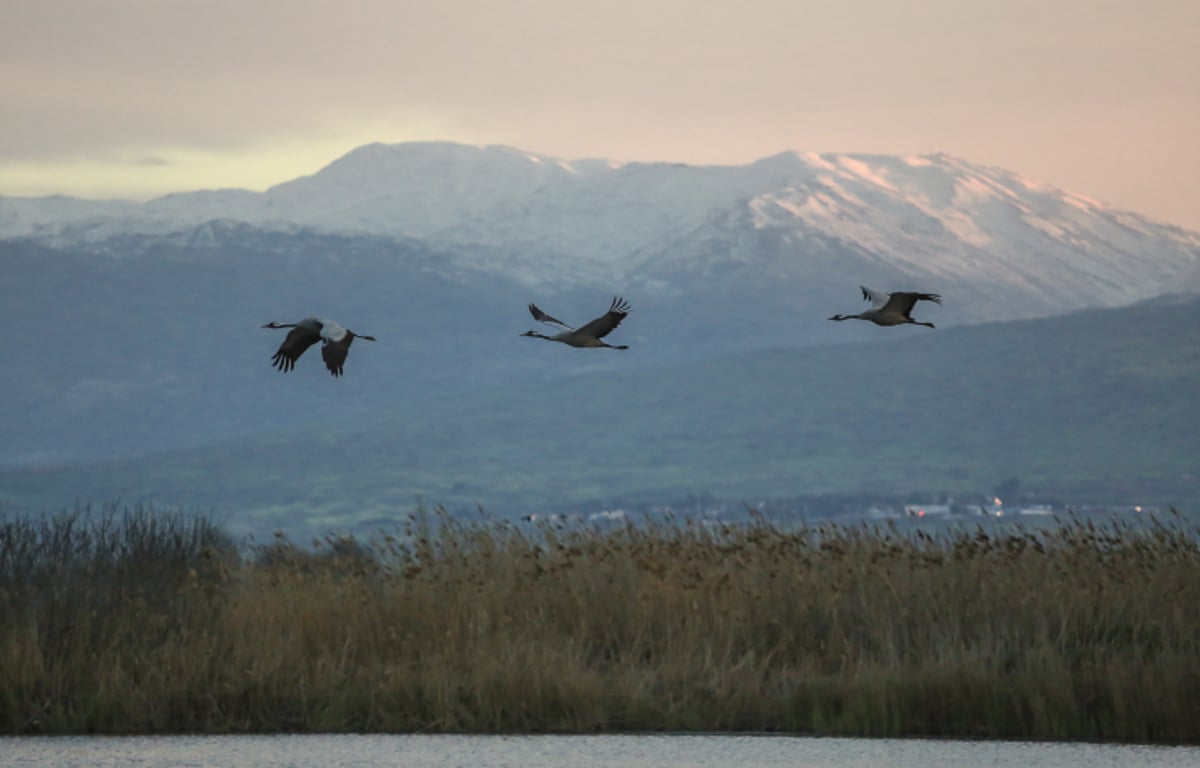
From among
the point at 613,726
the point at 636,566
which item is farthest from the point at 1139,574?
the point at 613,726

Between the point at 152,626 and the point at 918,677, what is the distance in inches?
240

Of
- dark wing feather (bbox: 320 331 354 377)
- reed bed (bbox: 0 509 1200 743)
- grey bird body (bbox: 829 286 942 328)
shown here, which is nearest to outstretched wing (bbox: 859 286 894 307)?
grey bird body (bbox: 829 286 942 328)

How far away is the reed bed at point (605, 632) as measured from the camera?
13.2 m

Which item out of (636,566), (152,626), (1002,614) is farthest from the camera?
(636,566)

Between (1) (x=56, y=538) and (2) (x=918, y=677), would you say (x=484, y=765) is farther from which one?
(1) (x=56, y=538)

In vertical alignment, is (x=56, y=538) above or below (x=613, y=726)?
above

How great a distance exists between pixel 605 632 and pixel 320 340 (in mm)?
4036

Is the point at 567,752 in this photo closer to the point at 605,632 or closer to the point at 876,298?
the point at 605,632

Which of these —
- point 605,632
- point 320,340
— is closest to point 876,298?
point 320,340

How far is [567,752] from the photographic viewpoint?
12344mm

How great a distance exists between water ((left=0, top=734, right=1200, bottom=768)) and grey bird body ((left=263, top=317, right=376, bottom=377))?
8.68 feet

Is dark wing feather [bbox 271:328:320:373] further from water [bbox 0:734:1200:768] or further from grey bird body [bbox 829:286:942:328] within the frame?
grey bird body [bbox 829:286:942:328]

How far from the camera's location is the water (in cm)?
1191

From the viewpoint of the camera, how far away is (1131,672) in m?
13.5
